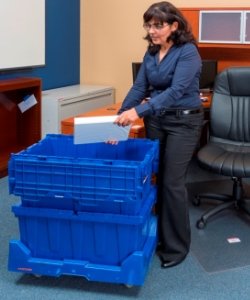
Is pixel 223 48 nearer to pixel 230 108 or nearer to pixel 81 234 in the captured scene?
pixel 230 108

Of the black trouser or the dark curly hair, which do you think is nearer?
the dark curly hair

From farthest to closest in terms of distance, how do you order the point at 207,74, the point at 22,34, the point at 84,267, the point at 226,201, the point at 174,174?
the point at 207,74 < the point at 22,34 < the point at 226,201 < the point at 174,174 < the point at 84,267

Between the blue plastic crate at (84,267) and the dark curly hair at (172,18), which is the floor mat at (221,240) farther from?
the dark curly hair at (172,18)

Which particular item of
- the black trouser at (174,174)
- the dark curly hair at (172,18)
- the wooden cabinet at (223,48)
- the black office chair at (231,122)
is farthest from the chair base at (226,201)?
the wooden cabinet at (223,48)

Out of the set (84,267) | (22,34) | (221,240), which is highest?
(22,34)

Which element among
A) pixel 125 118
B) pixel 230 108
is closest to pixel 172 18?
pixel 125 118

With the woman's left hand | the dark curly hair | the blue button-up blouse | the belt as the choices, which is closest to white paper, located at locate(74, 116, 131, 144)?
the woman's left hand

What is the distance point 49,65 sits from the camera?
4445 mm

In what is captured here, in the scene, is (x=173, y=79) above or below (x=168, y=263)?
above

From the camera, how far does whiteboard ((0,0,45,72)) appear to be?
11.7ft

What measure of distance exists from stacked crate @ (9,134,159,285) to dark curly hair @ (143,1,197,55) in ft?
1.75

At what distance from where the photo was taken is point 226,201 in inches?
115

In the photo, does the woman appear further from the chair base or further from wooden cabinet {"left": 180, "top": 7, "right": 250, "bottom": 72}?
wooden cabinet {"left": 180, "top": 7, "right": 250, "bottom": 72}

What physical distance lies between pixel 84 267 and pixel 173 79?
37.1 inches
